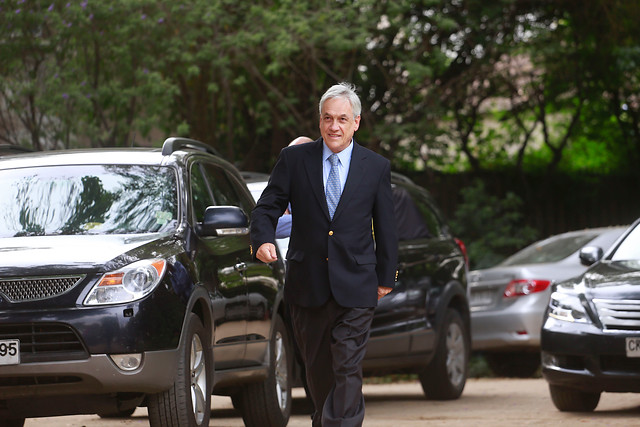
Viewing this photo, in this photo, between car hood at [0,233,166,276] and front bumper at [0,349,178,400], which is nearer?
front bumper at [0,349,178,400]

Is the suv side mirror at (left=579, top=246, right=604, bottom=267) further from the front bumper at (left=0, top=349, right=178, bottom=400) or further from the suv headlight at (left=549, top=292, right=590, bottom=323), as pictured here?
the front bumper at (left=0, top=349, right=178, bottom=400)

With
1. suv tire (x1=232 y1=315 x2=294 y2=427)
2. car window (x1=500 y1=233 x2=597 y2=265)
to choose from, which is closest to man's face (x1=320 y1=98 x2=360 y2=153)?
suv tire (x1=232 y1=315 x2=294 y2=427)

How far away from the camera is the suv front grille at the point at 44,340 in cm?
667

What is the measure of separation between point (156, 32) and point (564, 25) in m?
7.69

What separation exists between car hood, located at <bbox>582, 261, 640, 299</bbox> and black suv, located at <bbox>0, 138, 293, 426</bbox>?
2.43 metres

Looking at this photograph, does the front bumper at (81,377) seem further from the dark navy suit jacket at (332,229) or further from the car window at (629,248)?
the car window at (629,248)

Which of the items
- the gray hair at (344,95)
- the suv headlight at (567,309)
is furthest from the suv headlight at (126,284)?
the suv headlight at (567,309)

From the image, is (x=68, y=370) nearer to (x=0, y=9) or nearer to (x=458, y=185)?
(x=0, y=9)

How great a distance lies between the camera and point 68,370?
664cm

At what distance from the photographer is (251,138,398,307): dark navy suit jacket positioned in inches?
249

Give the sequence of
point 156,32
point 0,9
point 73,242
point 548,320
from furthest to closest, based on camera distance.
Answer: point 156,32 < point 0,9 < point 548,320 < point 73,242

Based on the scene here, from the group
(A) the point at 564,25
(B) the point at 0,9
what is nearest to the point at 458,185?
Result: (A) the point at 564,25

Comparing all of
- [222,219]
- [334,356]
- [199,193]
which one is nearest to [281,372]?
[199,193]

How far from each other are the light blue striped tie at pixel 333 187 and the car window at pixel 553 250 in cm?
836
